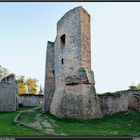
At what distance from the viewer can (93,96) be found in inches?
582

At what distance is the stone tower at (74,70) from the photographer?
14.1 meters

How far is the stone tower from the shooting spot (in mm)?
14109

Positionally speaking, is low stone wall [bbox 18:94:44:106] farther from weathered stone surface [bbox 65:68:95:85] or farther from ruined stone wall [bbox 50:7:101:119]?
weathered stone surface [bbox 65:68:95:85]

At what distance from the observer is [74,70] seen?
49.2 ft

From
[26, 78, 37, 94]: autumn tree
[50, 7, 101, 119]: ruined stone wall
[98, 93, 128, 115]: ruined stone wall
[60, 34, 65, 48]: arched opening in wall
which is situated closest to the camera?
[50, 7, 101, 119]: ruined stone wall

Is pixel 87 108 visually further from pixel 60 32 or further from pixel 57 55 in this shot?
pixel 60 32

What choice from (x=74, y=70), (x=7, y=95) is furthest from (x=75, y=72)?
(x=7, y=95)

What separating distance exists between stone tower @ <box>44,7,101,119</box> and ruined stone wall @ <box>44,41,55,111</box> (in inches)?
44.5

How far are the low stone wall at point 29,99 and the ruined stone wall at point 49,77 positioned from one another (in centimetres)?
944

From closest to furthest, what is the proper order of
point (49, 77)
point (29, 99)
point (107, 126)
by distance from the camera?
point (107, 126) < point (49, 77) < point (29, 99)

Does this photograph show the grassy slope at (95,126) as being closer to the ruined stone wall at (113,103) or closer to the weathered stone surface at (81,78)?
the ruined stone wall at (113,103)

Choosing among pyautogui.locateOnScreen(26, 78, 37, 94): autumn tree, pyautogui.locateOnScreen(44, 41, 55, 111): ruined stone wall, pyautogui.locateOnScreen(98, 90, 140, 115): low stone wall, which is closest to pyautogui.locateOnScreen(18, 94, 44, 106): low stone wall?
pyautogui.locateOnScreen(44, 41, 55, 111): ruined stone wall

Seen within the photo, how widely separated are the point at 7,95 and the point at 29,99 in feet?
28.7

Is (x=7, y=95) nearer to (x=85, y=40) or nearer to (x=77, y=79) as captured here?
(x=77, y=79)
